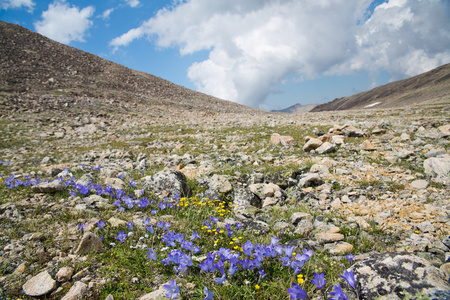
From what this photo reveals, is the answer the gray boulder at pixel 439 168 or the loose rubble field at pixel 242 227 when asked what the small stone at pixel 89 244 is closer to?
the loose rubble field at pixel 242 227

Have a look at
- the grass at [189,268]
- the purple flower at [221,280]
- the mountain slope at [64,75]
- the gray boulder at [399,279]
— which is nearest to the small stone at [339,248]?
the grass at [189,268]

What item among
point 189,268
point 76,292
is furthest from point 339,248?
point 76,292

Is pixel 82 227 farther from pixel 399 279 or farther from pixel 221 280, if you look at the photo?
pixel 399 279

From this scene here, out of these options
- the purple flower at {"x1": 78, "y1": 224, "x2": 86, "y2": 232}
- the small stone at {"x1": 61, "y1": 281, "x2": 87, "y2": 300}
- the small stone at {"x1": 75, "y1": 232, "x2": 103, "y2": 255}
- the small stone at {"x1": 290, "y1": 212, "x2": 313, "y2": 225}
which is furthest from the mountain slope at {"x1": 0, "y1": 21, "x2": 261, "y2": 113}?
the small stone at {"x1": 61, "y1": 281, "x2": 87, "y2": 300}

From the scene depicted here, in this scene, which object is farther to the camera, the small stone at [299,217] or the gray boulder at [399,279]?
the small stone at [299,217]

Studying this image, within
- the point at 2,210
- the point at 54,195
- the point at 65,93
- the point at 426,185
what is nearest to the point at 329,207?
the point at 426,185

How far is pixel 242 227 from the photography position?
394cm

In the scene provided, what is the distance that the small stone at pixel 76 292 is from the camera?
230cm

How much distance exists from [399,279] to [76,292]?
3.17 metres

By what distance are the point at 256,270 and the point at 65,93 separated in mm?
29314

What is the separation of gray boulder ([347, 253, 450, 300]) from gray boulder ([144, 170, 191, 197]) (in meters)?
3.87

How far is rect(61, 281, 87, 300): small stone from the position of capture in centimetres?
230

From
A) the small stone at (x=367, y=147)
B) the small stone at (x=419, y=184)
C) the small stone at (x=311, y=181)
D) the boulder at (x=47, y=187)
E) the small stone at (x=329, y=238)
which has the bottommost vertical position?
the small stone at (x=329, y=238)

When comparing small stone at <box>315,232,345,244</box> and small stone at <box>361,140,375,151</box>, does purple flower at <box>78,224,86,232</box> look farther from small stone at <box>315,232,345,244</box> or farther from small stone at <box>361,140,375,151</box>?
small stone at <box>361,140,375,151</box>
